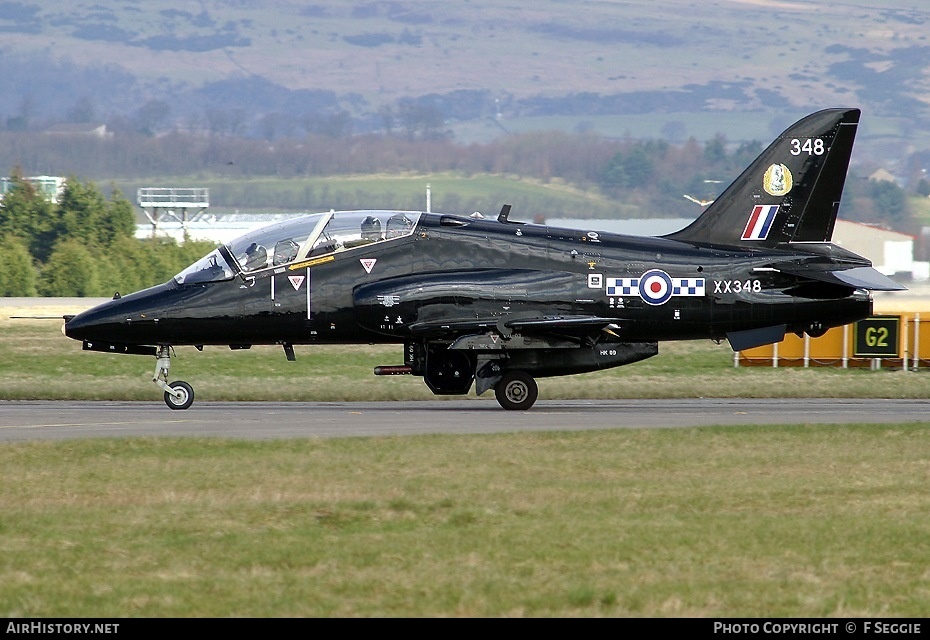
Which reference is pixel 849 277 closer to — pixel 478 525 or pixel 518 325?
pixel 518 325

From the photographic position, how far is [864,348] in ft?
107

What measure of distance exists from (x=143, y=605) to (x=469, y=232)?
14160mm

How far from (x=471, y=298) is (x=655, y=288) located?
303 cm

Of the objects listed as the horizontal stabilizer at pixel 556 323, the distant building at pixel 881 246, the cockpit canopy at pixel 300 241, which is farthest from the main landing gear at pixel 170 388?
the distant building at pixel 881 246

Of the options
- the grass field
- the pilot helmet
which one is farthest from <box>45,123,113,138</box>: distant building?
the grass field

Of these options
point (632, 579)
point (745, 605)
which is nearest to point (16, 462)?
point (632, 579)

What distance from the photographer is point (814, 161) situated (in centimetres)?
2319

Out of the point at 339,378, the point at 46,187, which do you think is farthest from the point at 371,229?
the point at 46,187

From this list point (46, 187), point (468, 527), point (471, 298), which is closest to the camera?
point (468, 527)

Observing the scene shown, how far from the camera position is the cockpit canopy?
22.2 metres

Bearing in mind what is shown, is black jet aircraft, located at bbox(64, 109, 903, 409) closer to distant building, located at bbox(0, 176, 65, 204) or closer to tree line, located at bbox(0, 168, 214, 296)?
tree line, located at bbox(0, 168, 214, 296)

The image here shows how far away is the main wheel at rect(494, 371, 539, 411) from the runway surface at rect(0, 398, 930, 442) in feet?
0.68

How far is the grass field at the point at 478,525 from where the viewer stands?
9.18 meters
